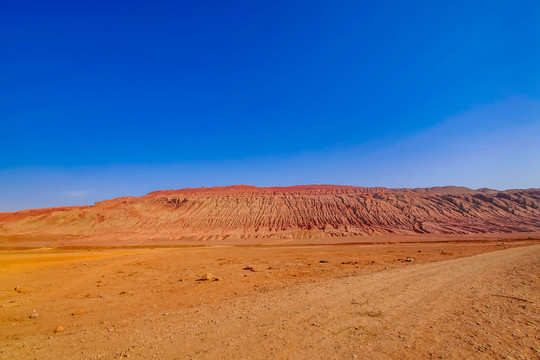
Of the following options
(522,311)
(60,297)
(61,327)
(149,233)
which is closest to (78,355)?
(61,327)

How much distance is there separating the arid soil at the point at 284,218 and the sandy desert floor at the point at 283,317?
42.6 m

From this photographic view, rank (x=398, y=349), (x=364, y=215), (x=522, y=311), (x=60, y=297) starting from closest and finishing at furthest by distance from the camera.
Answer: (x=398, y=349), (x=522, y=311), (x=60, y=297), (x=364, y=215)

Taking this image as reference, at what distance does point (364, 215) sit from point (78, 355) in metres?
64.7

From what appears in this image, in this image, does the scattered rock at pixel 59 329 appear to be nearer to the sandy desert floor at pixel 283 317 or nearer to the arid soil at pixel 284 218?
the sandy desert floor at pixel 283 317

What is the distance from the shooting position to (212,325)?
6945 mm

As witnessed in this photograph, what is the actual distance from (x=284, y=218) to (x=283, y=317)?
60.2m

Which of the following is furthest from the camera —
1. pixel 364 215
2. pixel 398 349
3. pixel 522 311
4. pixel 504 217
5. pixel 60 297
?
pixel 364 215

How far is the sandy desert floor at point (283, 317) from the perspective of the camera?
562 cm

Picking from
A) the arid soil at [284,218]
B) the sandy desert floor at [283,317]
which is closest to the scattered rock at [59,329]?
the sandy desert floor at [283,317]

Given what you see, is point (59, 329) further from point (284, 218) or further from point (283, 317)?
point (284, 218)

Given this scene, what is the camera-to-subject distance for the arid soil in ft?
182

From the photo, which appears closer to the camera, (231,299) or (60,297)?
(231,299)

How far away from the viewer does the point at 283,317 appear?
732 cm

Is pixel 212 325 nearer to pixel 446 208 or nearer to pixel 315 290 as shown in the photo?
pixel 315 290
